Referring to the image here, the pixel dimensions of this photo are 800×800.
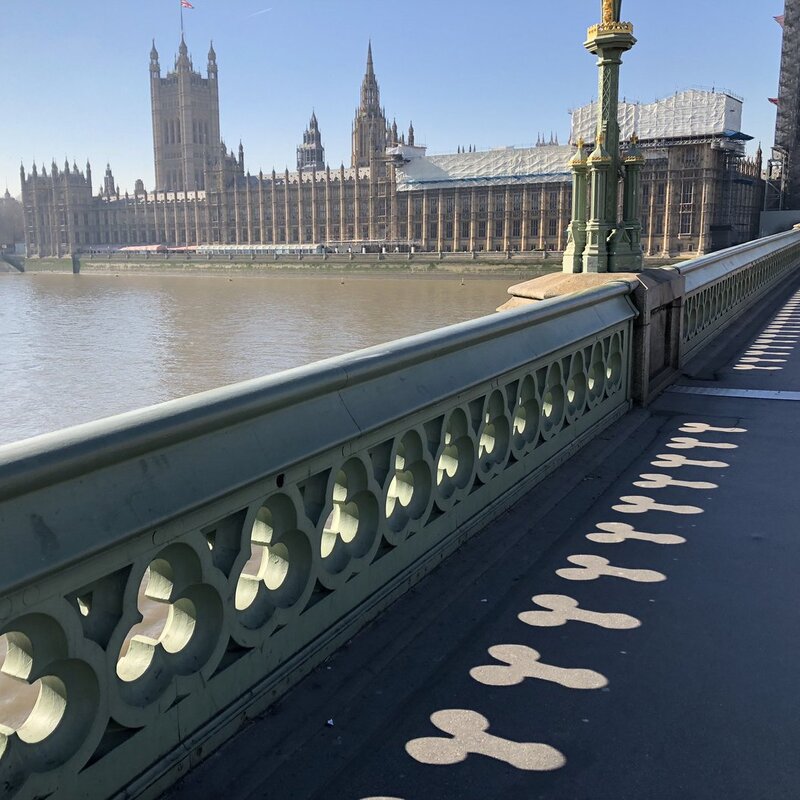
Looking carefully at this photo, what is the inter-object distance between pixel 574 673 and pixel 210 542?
1081 millimetres

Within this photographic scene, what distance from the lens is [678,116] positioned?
76.3 meters

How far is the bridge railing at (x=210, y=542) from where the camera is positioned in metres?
1.64

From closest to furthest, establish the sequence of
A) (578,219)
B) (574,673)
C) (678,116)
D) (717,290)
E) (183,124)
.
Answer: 1. (574,673)
2. (578,219)
3. (717,290)
4. (678,116)
5. (183,124)

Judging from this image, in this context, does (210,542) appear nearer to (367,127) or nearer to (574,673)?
(574,673)

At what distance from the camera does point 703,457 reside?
471 centimetres

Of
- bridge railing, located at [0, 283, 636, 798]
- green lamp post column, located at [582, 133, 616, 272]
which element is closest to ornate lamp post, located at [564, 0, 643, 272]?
green lamp post column, located at [582, 133, 616, 272]

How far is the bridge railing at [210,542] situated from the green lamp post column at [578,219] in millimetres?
4682

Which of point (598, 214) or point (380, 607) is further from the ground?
point (598, 214)

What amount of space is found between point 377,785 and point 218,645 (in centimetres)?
49

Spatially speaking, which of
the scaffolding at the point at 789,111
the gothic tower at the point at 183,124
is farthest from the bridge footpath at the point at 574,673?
the gothic tower at the point at 183,124

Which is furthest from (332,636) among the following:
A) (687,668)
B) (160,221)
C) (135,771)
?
(160,221)

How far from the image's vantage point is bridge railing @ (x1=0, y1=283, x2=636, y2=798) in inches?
64.4

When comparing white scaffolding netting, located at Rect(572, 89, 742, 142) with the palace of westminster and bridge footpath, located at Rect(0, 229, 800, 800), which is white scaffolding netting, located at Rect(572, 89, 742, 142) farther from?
bridge footpath, located at Rect(0, 229, 800, 800)

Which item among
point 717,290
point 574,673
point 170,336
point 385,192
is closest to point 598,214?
point 717,290
